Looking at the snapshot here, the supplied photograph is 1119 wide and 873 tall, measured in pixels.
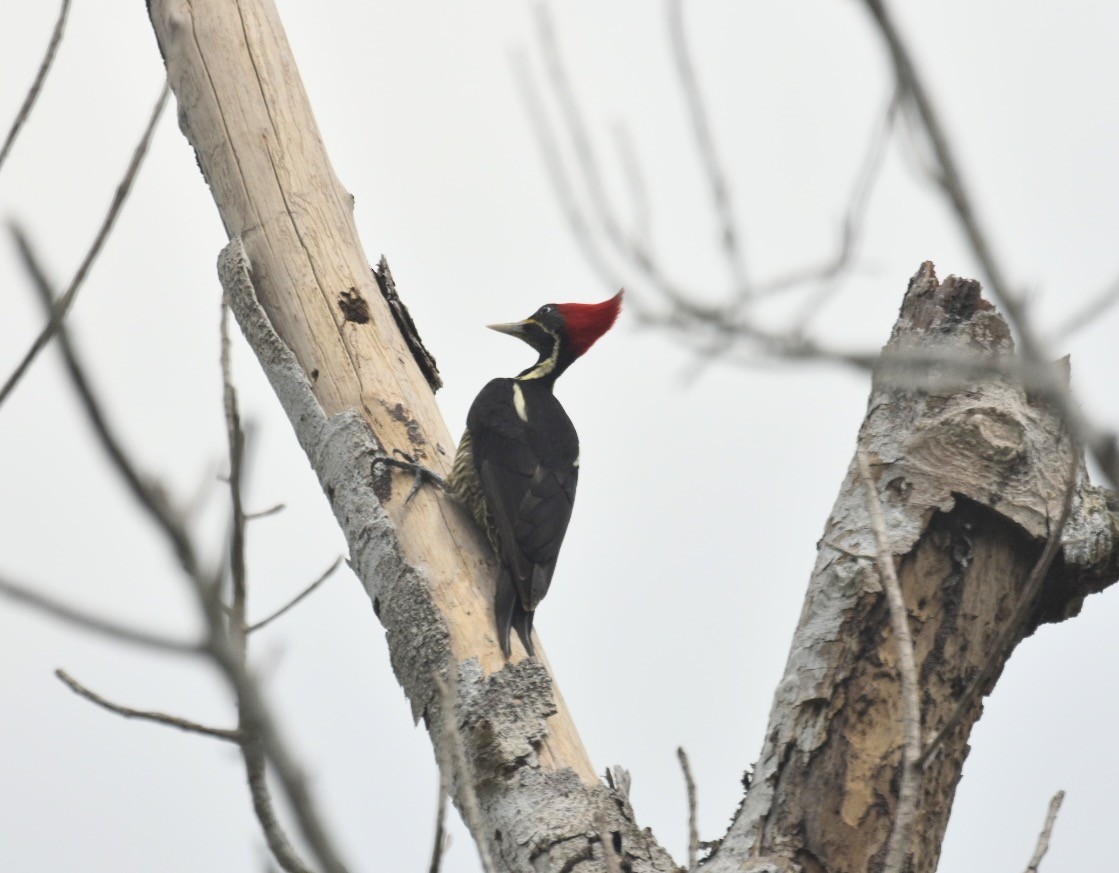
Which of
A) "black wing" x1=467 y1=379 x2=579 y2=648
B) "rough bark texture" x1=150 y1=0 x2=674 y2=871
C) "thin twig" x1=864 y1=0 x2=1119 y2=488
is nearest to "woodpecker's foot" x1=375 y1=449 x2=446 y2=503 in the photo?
"rough bark texture" x1=150 y1=0 x2=674 y2=871

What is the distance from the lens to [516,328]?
18.5 feet

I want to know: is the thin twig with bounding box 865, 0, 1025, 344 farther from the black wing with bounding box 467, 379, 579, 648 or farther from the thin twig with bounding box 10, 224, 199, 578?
the black wing with bounding box 467, 379, 579, 648

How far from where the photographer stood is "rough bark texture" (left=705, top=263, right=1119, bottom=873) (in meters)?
2.50

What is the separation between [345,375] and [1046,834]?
229 centimetres

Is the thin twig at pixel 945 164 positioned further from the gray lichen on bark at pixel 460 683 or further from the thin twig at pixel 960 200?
the gray lichen on bark at pixel 460 683

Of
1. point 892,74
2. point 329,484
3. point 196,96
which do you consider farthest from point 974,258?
point 196,96

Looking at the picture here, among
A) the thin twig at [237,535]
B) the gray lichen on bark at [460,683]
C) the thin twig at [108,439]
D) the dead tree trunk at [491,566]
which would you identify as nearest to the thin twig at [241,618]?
the thin twig at [237,535]

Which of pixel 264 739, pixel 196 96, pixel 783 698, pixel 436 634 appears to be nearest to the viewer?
pixel 264 739

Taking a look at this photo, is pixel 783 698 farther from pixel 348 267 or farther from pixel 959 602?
pixel 348 267

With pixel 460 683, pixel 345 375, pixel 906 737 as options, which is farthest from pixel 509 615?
pixel 906 737

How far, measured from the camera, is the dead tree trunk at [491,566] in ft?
8.33

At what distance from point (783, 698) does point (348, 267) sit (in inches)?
77.6

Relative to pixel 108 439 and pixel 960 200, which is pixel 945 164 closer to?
pixel 960 200

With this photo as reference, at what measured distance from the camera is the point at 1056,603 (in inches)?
111
